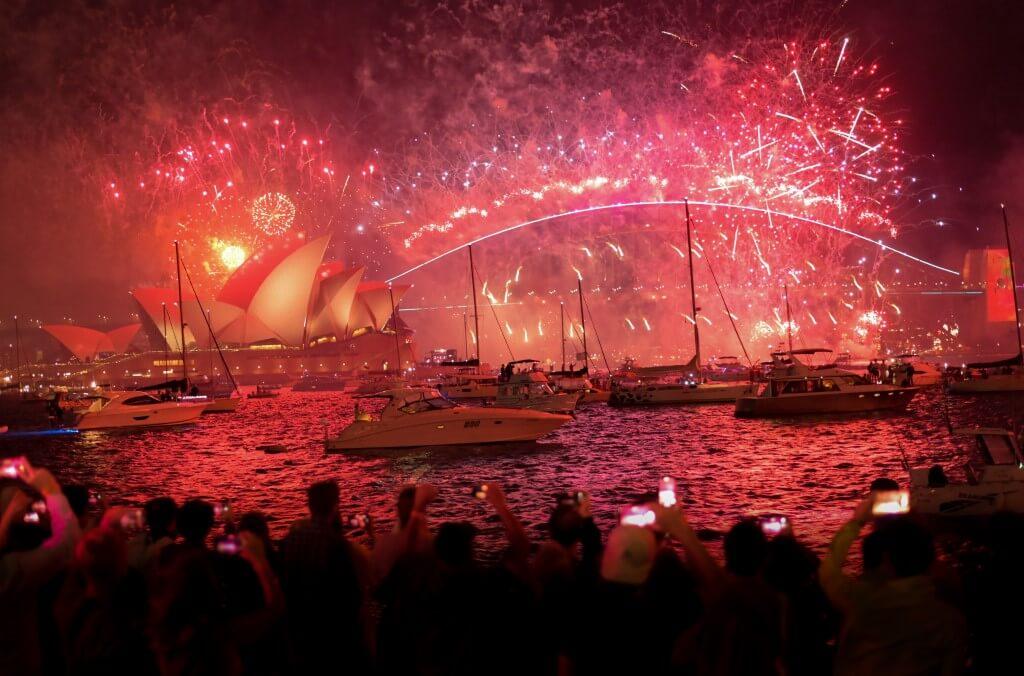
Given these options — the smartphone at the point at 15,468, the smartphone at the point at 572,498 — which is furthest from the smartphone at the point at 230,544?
the smartphone at the point at 572,498

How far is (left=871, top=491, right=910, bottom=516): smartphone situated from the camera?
3582 millimetres

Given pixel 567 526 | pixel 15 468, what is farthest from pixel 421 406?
pixel 567 526

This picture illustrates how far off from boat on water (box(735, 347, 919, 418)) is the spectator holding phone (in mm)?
29705

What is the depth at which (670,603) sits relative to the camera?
3945 millimetres

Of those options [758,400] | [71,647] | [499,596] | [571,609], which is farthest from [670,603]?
[758,400]

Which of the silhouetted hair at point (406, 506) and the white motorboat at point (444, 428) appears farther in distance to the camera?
the white motorboat at point (444, 428)

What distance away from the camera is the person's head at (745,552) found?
3410mm

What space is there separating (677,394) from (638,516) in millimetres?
37589

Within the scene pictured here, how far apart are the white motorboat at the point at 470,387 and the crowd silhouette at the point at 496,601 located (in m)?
36.6

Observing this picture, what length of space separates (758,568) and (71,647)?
10.0ft

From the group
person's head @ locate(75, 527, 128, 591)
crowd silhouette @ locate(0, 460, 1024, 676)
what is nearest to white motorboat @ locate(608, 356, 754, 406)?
crowd silhouette @ locate(0, 460, 1024, 676)

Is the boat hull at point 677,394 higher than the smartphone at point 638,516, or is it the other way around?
the smartphone at point 638,516

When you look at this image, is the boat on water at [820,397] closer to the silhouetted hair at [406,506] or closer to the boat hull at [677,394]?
the boat hull at [677,394]

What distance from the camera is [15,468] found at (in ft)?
14.1
